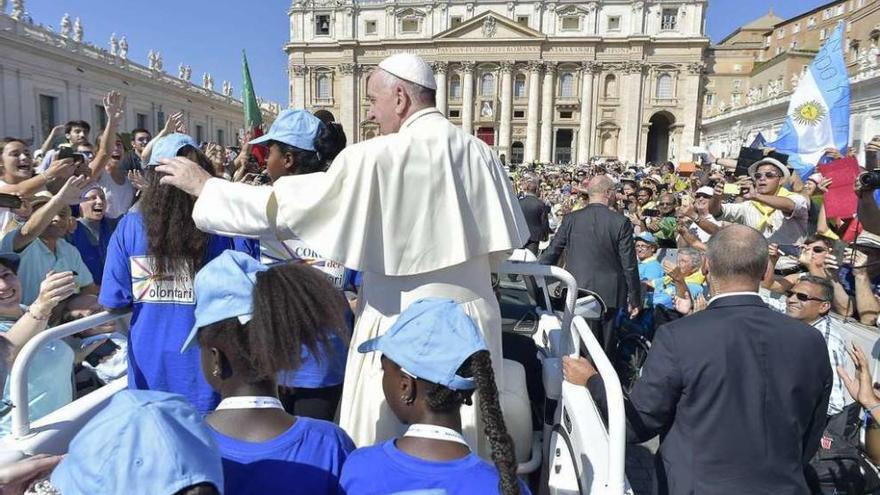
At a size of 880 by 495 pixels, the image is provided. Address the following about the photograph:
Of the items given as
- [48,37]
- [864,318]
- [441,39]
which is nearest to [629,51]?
[441,39]

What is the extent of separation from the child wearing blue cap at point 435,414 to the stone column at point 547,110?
5578cm

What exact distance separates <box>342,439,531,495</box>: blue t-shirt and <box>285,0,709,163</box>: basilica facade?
5387 centimetres

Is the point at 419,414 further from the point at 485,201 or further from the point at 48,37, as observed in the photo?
the point at 48,37

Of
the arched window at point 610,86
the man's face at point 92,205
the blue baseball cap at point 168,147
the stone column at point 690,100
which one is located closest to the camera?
the blue baseball cap at point 168,147

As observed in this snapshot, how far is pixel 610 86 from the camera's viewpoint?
181 feet

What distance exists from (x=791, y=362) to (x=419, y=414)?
4.58ft

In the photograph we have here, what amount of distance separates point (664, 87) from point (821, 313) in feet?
188

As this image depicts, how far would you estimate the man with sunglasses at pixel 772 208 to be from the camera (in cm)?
479

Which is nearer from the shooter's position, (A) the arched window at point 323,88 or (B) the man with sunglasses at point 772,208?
(B) the man with sunglasses at point 772,208

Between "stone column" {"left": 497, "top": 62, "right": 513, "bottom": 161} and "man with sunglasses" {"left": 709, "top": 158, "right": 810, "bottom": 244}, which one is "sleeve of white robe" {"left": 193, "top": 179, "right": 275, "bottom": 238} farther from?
"stone column" {"left": 497, "top": 62, "right": 513, "bottom": 161}

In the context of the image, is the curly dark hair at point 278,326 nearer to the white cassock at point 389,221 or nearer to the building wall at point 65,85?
the white cassock at point 389,221

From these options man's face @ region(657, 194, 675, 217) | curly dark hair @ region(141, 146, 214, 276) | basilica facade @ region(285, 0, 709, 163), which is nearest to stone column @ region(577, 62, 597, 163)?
basilica facade @ region(285, 0, 709, 163)

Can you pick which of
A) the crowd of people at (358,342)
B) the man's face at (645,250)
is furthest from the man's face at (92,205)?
the man's face at (645,250)

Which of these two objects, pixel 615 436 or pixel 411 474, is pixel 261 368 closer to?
pixel 411 474
